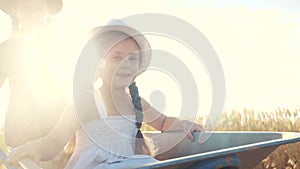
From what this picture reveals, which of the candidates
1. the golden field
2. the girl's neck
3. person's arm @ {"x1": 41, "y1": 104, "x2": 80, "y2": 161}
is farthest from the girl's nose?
the golden field

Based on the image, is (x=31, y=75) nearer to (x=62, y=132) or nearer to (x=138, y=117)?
(x=138, y=117)

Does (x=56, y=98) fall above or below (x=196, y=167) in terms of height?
above

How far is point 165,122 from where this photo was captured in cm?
310

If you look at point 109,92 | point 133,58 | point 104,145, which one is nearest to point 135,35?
point 133,58

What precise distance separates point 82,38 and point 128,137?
1.66 ft

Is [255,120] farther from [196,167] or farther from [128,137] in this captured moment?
[196,167]

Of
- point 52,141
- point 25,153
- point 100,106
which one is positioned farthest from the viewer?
point 100,106

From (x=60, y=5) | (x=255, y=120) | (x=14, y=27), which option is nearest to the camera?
(x=14, y=27)

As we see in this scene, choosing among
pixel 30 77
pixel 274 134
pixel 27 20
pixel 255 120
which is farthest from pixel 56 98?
pixel 255 120

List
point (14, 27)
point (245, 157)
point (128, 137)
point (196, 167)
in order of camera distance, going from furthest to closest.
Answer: point (14, 27) → point (128, 137) → point (245, 157) → point (196, 167)

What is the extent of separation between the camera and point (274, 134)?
2.55m

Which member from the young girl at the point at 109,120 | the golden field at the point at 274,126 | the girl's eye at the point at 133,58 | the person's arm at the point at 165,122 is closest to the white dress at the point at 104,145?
the young girl at the point at 109,120

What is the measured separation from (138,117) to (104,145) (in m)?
0.50

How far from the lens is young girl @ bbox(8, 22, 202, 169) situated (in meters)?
2.12
